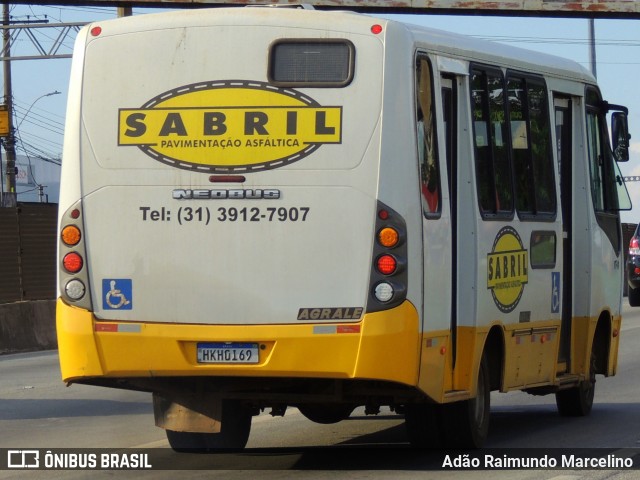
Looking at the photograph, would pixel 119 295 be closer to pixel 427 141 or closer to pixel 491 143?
pixel 427 141

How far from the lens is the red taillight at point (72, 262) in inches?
372

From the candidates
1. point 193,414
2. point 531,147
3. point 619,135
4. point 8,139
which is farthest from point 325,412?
point 8,139

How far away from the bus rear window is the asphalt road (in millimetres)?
2494

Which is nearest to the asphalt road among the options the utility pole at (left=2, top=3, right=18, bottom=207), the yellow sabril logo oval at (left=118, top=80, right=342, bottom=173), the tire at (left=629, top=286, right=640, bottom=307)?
the yellow sabril logo oval at (left=118, top=80, right=342, bottom=173)

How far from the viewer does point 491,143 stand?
10859 millimetres

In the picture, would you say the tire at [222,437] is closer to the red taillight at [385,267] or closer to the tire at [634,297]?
the red taillight at [385,267]

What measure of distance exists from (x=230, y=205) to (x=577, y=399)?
5.09 m

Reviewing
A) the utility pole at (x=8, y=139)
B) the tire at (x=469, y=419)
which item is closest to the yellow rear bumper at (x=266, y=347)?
the tire at (x=469, y=419)

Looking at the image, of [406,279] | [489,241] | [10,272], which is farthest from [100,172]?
[10,272]

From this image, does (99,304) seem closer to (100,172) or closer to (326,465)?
(100,172)

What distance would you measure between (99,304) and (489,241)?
2.85 meters

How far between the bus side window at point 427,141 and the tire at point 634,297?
2358 centimetres

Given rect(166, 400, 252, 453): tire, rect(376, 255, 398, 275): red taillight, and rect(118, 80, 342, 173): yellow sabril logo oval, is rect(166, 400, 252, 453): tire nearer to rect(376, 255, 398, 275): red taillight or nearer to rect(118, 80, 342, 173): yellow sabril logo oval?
rect(376, 255, 398, 275): red taillight

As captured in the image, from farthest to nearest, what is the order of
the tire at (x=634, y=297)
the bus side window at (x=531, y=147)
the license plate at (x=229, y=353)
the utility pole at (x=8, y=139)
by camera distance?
the utility pole at (x=8, y=139)
the tire at (x=634, y=297)
the bus side window at (x=531, y=147)
the license plate at (x=229, y=353)
